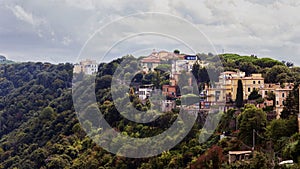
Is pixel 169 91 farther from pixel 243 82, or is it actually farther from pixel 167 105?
pixel 243 82

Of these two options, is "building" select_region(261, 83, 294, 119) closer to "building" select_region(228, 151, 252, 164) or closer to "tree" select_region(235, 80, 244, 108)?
"tree" select_region(235, 80, 244, 108)

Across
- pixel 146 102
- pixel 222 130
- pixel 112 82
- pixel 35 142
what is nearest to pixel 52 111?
pixel 35 142

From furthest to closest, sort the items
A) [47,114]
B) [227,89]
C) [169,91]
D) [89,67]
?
[47,114] < [89,67] < [169,91] < [227,89]

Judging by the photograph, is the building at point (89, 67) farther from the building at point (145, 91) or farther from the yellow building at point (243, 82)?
the yellow building at point (243, 82)

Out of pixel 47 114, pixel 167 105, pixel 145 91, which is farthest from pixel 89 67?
pixel 167 105

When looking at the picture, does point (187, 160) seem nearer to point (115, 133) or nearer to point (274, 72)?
point (115, 133)

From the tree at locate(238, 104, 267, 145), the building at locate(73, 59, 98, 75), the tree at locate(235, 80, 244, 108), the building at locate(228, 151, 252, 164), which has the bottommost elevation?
the building at locate(228, 151, 252, 164)

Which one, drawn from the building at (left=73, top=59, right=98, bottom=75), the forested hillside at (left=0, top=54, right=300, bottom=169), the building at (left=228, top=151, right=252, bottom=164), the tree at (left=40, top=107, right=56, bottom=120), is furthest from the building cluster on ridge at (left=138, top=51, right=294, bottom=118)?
the tree at (left=40, top=107, right=56, bottom=120)

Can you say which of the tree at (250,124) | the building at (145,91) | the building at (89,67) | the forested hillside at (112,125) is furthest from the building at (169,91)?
the tree at (250,124)

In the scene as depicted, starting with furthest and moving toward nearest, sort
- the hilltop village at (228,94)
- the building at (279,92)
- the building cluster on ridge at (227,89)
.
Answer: the building cluster on ridge at (227,89) < the building at (279,92) < the hilltop village at (228,94)
